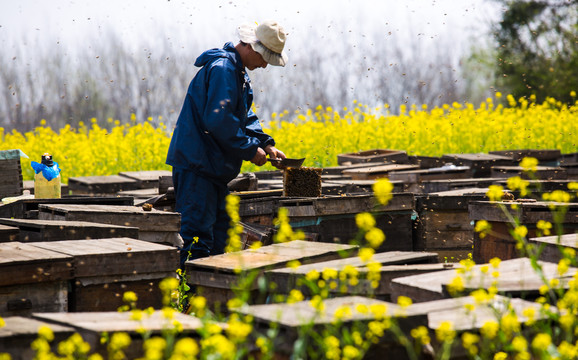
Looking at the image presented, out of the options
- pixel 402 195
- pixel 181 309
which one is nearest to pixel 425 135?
pixel 402 195

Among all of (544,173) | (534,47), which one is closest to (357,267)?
(544,173)

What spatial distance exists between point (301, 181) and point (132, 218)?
1.46 meters

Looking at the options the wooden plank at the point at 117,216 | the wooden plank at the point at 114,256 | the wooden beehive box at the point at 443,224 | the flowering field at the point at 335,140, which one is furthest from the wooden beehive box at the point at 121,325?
the flowering field at the point at 335,140

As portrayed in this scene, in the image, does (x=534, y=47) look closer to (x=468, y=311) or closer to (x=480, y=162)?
(x=480, y=162)

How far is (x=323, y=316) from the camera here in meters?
2.84

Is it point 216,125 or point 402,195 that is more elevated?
point 216,125

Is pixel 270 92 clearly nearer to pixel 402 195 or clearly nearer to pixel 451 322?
pixel 402 195

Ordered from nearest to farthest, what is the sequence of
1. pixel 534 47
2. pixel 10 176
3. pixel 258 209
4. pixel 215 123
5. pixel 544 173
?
1. pixel 215 123
2. pixel 258 209
3. pixel 10 176
4. pixel 544 173
5. pixel 534 47

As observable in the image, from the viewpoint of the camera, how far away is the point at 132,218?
5.37 m

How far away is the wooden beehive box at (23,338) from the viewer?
9.09 feet

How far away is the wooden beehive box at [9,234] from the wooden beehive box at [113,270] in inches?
15.0

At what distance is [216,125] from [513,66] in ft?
61.6

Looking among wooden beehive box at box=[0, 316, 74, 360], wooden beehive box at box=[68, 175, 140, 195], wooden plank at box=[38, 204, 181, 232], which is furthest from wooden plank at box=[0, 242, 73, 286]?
wooden beehive box at box=[68, 175, 140, 195]

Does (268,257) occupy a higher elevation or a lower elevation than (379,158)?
lower
